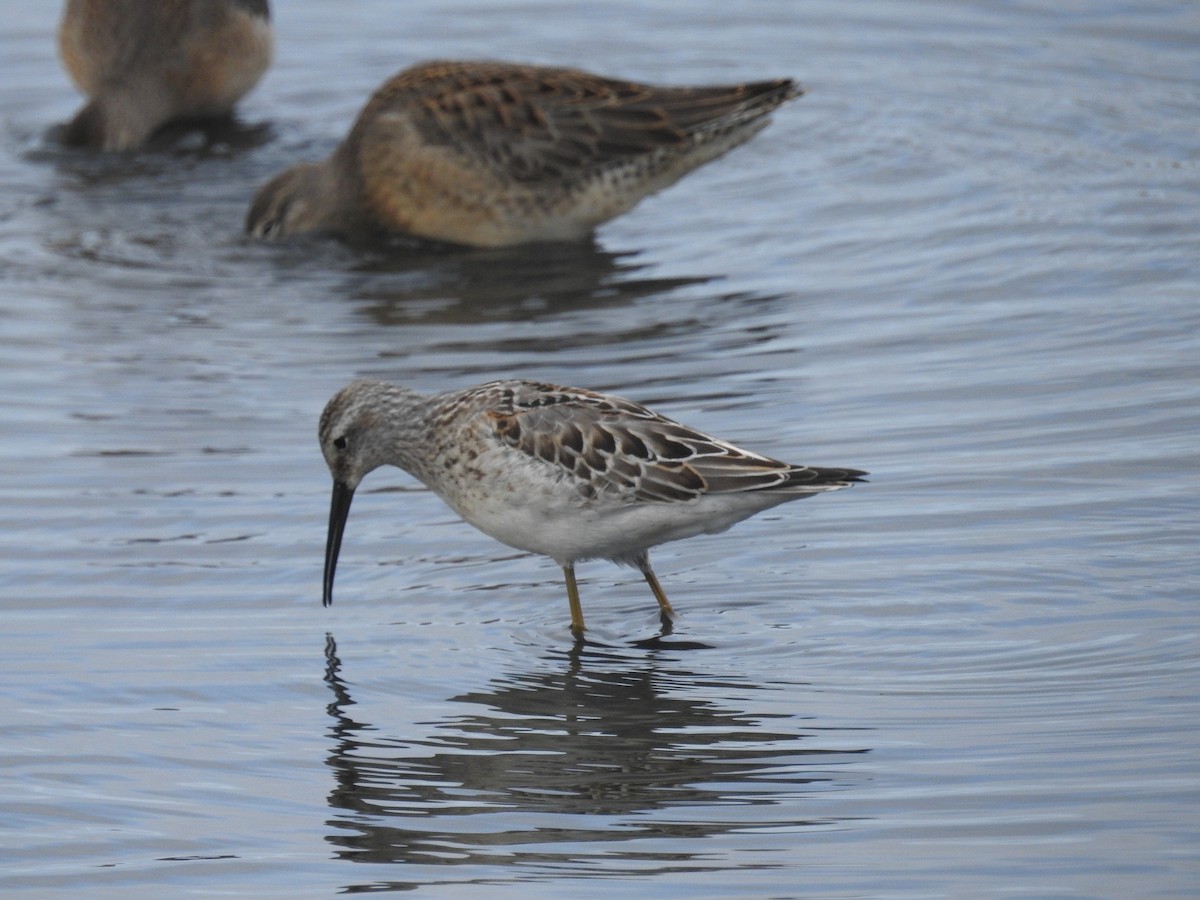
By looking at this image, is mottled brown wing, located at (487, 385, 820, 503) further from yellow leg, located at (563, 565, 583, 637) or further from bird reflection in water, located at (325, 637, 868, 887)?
bird reflection in water, located at (325, 637, 868, 887)

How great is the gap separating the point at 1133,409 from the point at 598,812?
3970 millimetres

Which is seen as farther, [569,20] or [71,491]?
[569,20]

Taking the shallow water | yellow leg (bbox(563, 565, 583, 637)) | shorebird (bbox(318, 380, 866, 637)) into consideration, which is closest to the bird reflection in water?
the shallow water

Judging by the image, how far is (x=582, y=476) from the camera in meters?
7.04

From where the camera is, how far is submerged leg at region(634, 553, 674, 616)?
7191mm

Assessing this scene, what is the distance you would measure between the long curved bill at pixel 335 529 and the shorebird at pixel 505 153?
4538mm

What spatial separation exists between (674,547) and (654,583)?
80cm

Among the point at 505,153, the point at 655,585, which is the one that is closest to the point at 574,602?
the point at 655,585

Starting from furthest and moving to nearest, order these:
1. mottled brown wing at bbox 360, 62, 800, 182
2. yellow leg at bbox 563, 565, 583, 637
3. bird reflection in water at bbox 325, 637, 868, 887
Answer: mottled brown wing at bbox 360, 62, 800, 182
yellow leg at bbox 563, 565, 583, 637
bird reflection in water at bbox 325, 637, 868, 887

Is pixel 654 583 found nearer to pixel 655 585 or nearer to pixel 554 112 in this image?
pixel 655 585

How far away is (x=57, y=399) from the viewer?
9562 mm

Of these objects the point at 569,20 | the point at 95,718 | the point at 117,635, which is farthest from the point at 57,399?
the point at 569,20

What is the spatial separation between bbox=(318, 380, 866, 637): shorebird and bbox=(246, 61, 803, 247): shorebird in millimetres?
4545

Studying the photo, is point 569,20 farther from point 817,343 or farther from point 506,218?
point 817,343
